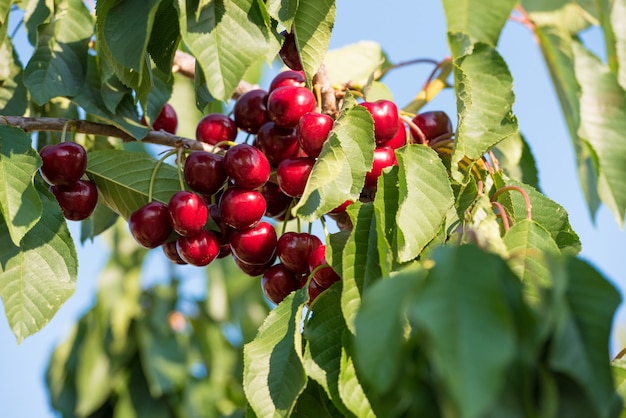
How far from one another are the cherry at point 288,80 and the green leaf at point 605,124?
62 centimetres

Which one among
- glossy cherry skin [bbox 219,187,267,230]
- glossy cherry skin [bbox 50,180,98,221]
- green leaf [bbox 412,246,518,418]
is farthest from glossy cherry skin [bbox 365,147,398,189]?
green leaf [bbox 412,246,518,418]

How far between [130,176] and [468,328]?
1167mm

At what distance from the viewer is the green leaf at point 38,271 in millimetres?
1605

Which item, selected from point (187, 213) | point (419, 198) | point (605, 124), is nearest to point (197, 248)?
point (187, 213)

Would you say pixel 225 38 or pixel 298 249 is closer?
pixel 225 38

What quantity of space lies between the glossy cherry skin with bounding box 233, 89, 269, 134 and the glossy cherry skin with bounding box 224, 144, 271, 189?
267 mm

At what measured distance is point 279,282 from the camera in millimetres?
1737

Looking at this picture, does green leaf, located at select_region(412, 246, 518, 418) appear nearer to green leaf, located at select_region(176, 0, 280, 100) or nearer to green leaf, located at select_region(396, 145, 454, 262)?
green leaf, located at select_region(396, 145, 454, 262)

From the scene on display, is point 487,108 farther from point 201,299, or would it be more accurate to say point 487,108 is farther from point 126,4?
point 201,299

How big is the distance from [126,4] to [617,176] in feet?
3.43

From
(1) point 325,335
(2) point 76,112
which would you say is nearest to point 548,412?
(1) point 325,335

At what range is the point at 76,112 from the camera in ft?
7.77

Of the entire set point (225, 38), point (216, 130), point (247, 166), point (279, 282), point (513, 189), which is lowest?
point (279, 282)

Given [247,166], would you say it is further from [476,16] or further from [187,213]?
[476,16]
